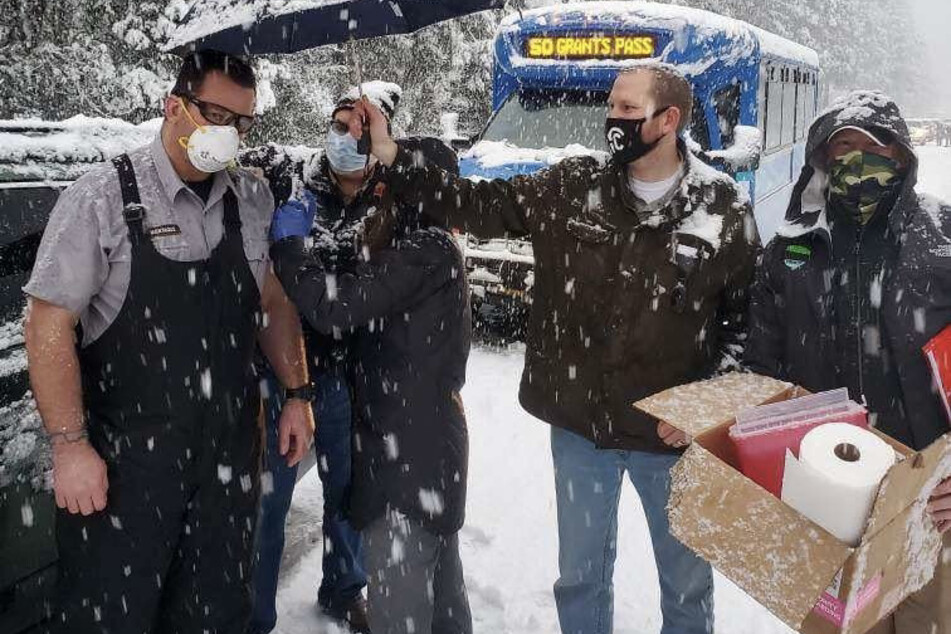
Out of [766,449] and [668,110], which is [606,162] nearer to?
[668,110]

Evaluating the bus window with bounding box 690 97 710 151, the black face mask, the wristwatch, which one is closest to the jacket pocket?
the black face mask

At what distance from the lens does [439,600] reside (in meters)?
2.93

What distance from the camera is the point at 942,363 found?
206cm

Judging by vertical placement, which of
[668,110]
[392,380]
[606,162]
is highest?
[668,110]

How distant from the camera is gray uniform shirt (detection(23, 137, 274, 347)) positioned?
208 cm

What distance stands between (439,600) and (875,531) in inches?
69.3

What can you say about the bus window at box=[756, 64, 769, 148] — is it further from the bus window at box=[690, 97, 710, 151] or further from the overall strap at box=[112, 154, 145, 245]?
the overall strap at box=[112, 154, 145, 245]

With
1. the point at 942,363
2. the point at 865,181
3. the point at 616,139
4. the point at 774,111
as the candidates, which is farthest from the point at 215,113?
the point at 774,111

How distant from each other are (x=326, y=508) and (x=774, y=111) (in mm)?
8418

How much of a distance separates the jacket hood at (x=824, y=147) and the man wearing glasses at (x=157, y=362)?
5.71 feet

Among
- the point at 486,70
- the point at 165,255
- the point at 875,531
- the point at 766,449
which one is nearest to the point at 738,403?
the point at 766,449

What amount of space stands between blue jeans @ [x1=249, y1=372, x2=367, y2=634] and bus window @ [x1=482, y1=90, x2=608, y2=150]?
4.59 meters

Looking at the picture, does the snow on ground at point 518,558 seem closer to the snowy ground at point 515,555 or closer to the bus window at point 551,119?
the snowy ground at point 515,555

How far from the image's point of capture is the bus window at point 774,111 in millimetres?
9070
